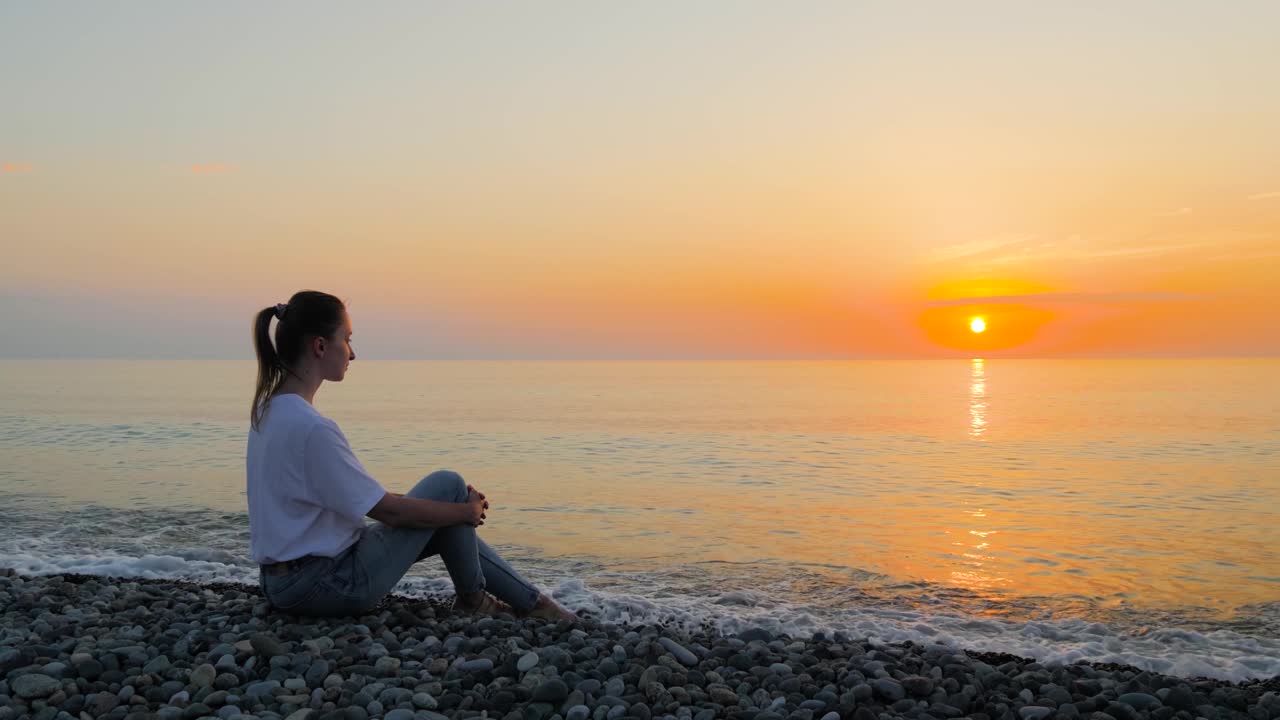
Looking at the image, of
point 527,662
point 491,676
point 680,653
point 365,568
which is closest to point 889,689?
point 680,653

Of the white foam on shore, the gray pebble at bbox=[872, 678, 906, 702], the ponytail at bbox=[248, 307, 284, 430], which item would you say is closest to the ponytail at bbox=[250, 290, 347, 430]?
the ponytail at bbox=[248, 307, 284, 430]

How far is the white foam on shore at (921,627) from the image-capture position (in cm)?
661

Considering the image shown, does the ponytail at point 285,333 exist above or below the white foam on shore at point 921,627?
above

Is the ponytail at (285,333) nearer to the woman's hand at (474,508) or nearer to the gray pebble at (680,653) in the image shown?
the woman's hand at (474,508)

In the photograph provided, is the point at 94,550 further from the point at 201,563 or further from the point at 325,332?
the point at 325,332

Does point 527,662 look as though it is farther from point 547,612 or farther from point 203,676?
point 203,676

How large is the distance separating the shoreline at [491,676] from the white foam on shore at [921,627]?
41.3 inches

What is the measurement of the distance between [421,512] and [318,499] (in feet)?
1.85

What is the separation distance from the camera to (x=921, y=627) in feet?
24.0

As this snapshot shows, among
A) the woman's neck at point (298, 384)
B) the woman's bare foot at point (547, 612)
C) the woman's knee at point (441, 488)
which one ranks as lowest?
the woman's bare foot at point (547, 612)

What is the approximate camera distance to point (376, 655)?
4.71 metres

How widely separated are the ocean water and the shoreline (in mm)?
2070

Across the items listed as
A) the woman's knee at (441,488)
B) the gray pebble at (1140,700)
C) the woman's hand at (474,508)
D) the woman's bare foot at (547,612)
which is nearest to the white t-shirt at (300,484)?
the woman's knee at (441,488)

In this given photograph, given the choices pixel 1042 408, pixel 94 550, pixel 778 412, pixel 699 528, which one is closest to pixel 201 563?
pixel 94 550
